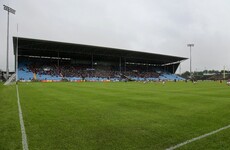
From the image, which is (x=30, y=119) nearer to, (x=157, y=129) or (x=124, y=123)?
(x=124, y=123)

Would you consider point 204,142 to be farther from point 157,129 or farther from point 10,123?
point 10,123

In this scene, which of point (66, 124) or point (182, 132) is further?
point (66, 124)

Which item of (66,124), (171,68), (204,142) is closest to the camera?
(204,142)

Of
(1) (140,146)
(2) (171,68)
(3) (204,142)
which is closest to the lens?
(1) (140,146)

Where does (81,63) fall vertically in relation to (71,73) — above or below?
above

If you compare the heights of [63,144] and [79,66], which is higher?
[79,66]

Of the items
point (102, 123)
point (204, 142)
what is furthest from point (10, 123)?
point (204, 142)

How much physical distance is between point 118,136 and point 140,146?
3.23 feet

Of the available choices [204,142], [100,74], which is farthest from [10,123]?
[100,74]

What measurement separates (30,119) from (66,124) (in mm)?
1773

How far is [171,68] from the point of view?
11519 cm

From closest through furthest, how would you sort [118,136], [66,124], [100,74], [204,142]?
[204,142]
[118,136]
[66,124]
[100,74]

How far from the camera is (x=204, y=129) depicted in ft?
23.1

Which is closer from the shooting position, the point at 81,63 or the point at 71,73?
the point at 71,73
